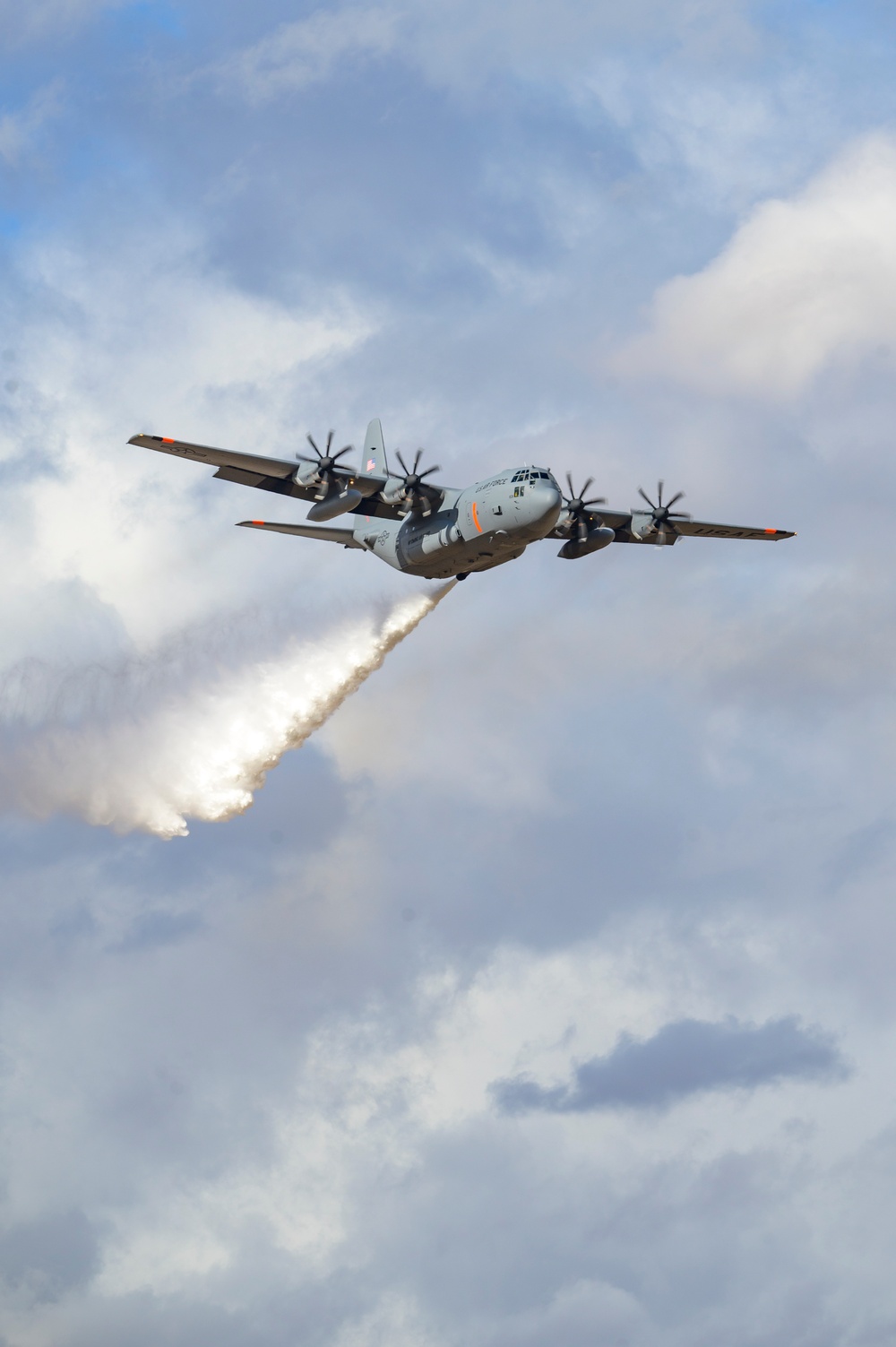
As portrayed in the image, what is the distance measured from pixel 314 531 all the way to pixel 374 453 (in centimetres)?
459

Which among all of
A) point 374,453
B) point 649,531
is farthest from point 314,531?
point 649,531

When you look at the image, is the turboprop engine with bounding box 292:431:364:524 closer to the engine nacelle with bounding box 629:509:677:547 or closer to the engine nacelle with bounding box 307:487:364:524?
the engine nacelle with bounding box 307:487:364:524

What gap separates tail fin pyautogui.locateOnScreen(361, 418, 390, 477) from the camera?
56.5 metres

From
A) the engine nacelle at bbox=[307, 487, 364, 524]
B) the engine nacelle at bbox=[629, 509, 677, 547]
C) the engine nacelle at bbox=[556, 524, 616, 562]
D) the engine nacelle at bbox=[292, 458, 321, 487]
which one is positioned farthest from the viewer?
the engine nacelle at bbox=[629, 509, 677, 547]

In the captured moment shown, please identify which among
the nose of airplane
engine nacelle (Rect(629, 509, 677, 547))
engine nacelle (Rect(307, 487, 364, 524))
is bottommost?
the nose of airplane

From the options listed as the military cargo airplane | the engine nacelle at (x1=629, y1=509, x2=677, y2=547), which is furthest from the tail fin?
the engine nacelle at (x1=629, y1=509, x2=677, y2=547)

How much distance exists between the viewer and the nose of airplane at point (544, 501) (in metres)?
51.9

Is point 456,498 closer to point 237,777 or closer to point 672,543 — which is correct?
point 672,543

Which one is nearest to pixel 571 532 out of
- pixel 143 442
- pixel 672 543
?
pixel 672 543

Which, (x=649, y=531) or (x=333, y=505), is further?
(x=649, y=531)

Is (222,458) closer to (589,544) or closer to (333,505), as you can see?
(333,505)

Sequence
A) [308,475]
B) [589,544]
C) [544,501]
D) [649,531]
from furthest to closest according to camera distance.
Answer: [649,531]
[589,544]
[308,475]
[544,501]

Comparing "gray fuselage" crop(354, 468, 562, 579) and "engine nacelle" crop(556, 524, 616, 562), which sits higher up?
"engine nacelle" crop(556, 524, 616, 562)

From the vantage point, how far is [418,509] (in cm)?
5612
